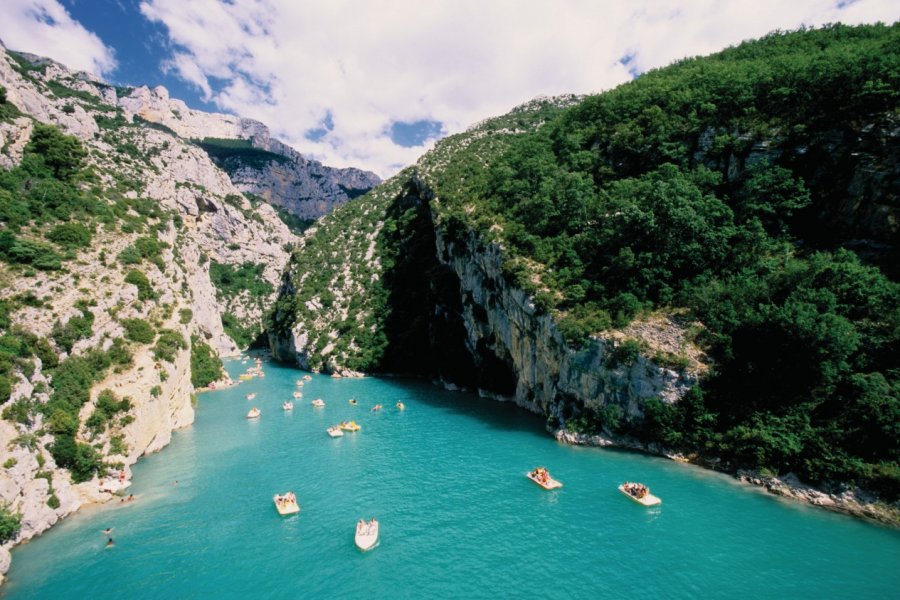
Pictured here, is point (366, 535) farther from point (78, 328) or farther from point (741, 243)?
point (741, 243)

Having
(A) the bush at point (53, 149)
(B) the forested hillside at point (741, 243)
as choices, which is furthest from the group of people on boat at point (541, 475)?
(A) the bush at point (53, 149)

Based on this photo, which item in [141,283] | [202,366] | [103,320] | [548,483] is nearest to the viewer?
[548,483]

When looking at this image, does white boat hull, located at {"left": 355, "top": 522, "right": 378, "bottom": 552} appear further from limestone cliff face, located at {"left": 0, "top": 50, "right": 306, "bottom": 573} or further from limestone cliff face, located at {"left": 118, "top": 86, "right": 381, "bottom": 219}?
limestone cliff face, located at {"left": 118, "top": 86, "right": 381, "bottom": 219}

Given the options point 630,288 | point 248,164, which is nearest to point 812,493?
point 630,288

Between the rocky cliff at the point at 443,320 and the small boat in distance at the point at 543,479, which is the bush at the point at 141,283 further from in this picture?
the small boat in distance at the point at 543,479

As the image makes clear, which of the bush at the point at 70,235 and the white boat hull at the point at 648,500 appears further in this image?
the bush at the point at 70,235
